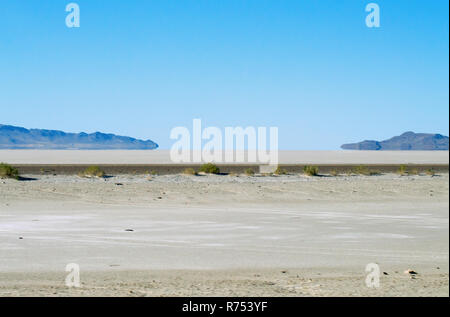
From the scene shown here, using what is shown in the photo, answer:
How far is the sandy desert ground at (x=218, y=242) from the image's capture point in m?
9.92

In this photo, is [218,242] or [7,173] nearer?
[218,242]

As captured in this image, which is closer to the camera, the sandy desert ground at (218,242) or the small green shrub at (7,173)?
the sandy desert ground at (218,242)

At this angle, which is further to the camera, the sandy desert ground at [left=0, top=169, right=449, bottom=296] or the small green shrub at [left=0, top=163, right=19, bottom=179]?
the small green shrub at [left=0, top=163, right=19, bottom=179]

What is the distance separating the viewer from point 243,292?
928cm

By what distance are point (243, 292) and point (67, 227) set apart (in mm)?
8879

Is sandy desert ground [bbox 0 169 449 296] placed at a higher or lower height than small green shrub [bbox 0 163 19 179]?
lower

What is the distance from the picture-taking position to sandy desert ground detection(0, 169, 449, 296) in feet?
32.6

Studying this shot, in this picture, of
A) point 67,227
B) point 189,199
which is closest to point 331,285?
point 67,227

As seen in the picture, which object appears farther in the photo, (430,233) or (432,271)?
(430,233)

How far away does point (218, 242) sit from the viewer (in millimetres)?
14617

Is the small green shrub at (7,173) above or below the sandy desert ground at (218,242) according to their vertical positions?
above
